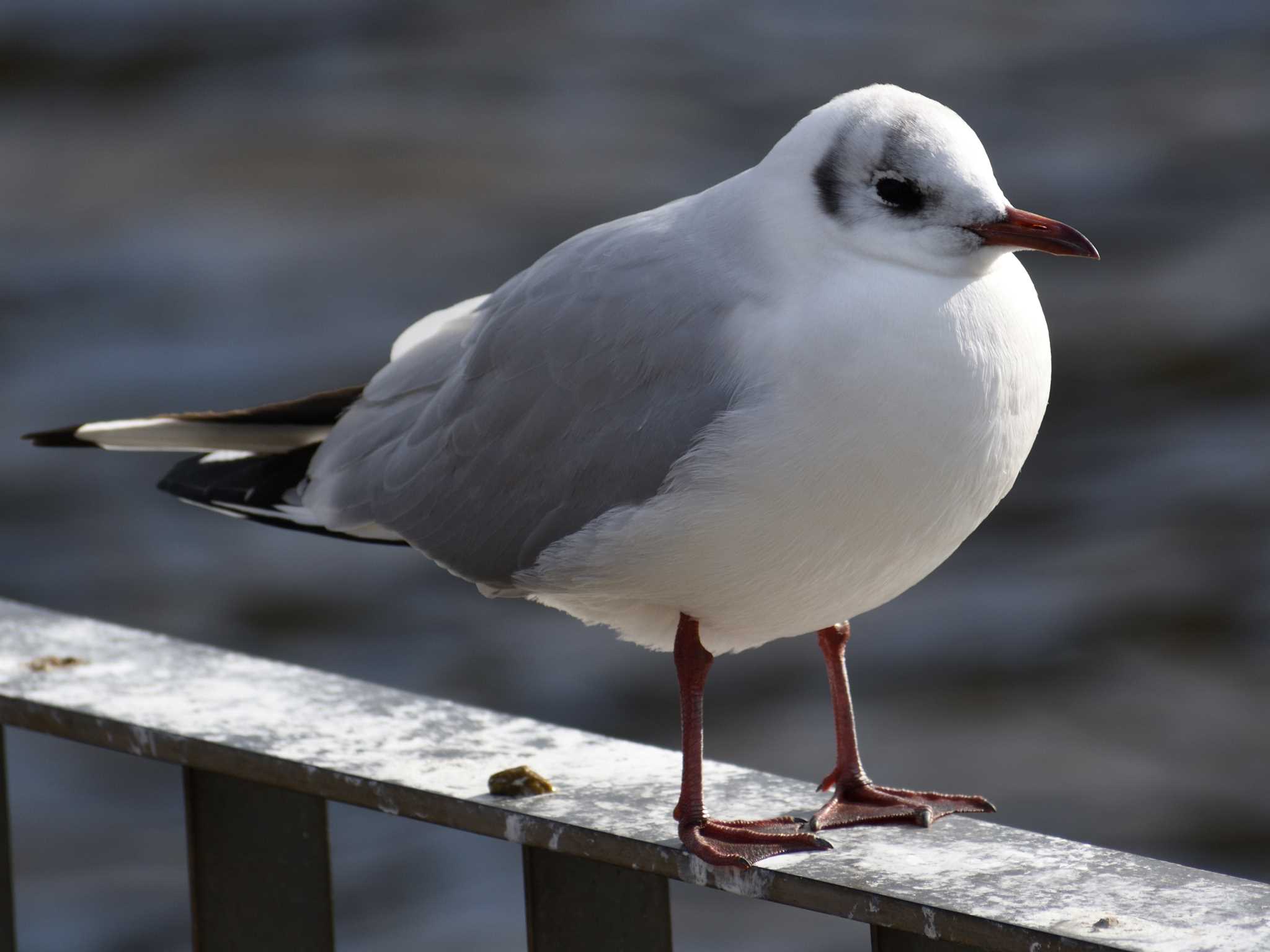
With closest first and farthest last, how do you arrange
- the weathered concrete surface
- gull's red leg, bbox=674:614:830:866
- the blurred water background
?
1. the weathered concrete surface
2. gull's red leg, bbox=674:614:830:866
3. the blurred water background

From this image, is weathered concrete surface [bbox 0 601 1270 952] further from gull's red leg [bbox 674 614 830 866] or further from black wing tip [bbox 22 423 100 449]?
black wing tip [bbox 22 423 100 449]

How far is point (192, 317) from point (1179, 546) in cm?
346

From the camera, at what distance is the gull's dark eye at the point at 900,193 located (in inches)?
80.2

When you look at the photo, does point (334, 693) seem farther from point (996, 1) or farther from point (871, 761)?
point (996, 1)

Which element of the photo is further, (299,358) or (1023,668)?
(299,358)

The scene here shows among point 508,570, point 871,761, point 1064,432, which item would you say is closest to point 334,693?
point 508,570

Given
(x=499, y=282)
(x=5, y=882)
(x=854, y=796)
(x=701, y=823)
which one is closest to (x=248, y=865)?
(x=5, y=882)

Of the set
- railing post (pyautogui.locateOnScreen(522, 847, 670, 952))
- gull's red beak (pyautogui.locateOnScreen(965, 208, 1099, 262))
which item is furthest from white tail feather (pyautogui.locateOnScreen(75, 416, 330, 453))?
gull's red beak (pyautogui.locateOnScreen(965, 208, 1099, 262))

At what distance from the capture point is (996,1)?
901cm

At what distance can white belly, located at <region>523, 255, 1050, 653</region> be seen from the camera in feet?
6.48

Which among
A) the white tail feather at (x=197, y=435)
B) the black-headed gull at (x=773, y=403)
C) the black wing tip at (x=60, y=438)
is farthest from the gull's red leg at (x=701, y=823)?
the black wing tip at (x=60, y=438)

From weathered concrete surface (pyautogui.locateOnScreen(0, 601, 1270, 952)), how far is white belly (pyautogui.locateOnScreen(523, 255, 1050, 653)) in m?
0.23

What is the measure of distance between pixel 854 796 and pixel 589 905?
360 mm

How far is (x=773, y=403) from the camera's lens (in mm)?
2010
